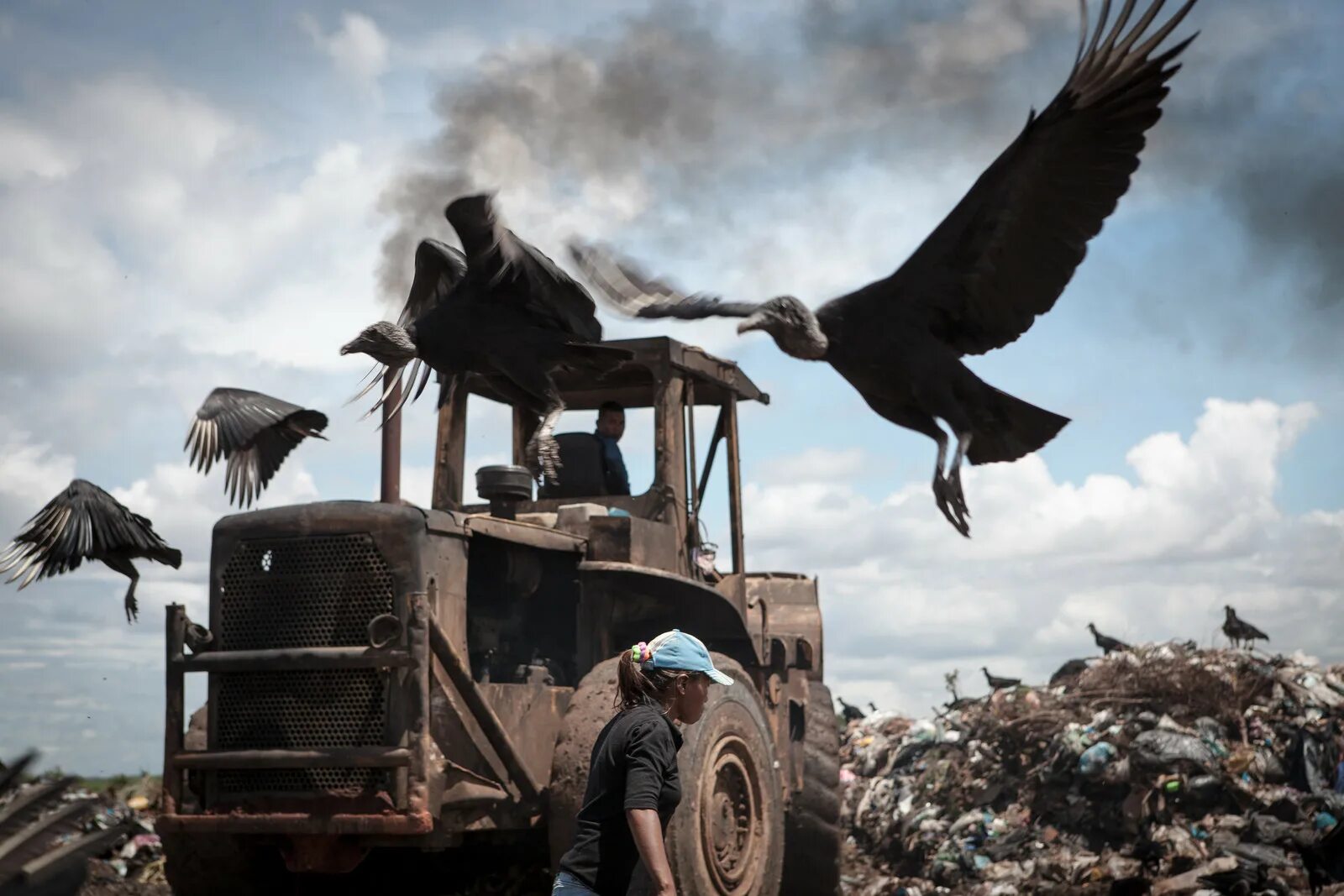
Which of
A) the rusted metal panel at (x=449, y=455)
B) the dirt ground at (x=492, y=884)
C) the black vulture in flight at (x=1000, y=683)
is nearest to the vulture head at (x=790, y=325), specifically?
the dirt ground at (x=492, y=884)

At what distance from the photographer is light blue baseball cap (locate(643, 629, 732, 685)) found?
373 centimetres

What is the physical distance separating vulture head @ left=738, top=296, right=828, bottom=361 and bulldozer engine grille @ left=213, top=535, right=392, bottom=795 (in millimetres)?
2020

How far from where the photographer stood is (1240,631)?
13.9 meters

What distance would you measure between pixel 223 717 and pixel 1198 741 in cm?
767

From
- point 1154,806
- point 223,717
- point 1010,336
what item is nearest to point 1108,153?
point 1010,336

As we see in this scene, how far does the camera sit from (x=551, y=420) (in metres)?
6.00

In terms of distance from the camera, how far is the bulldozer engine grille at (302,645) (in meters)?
5.77

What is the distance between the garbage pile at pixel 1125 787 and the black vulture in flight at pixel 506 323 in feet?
15.7

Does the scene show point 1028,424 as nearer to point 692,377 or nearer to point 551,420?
point 551,420

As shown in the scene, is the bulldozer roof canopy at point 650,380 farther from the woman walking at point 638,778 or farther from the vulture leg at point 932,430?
the woman walking at point 638,778

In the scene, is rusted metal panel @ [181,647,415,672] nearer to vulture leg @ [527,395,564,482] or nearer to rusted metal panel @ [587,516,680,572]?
vulture leg @ [527,395,564,482]

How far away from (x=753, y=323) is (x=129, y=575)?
3.70 meters

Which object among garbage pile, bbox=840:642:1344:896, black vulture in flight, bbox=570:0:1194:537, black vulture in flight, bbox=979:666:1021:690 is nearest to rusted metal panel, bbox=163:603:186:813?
black vulture in flight, bbox=570:0:1194:537

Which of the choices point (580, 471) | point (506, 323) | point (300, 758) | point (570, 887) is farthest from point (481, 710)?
point (570, 887)
